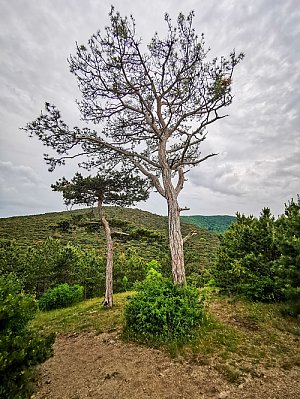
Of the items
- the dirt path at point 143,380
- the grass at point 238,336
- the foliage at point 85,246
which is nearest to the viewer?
the dirt path at point 143,380

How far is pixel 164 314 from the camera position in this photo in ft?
19.8

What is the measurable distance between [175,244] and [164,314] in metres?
2.09

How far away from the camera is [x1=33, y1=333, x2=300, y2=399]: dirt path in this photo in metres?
4.05

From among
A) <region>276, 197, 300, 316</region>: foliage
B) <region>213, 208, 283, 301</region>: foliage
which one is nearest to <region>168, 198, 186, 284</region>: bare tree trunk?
<region>276, 197, 300, 316</region>: foliage

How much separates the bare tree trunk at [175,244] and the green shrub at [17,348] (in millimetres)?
4194

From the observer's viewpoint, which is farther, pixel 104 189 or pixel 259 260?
pixel 104 189

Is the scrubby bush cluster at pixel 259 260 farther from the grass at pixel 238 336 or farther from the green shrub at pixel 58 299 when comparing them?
the green shrub at pixel 58 299

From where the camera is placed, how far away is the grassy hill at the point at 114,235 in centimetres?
1270

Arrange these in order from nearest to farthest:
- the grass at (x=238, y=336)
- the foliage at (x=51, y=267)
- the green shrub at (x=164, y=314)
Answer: the grass at (x=238, y=336) → the green shrub at (x=164, y=314) → the foliage at (x=51, y=267)

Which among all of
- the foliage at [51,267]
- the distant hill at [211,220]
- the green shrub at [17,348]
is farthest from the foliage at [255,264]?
the distant hill at [211,220]

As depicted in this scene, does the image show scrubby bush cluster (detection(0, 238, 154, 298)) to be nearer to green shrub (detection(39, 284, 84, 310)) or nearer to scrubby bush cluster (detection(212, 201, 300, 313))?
green shrub (detection(39, 284, 84, 310))

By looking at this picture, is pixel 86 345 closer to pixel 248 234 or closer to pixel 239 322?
pixel 239 322

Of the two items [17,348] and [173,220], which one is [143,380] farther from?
[173,220]

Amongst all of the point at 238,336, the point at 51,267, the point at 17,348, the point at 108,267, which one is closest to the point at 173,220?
the point at 238,336
